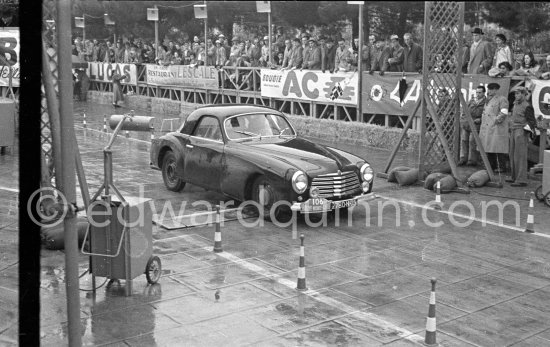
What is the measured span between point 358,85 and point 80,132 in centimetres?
857

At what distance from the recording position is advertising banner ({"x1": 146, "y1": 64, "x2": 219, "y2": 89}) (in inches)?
1017

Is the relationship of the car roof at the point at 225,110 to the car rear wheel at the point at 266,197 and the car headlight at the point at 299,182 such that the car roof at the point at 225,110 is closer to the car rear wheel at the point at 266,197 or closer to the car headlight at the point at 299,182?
the car rear wheel at the point at 266,197

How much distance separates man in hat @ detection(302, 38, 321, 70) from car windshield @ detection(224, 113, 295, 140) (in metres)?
8.30

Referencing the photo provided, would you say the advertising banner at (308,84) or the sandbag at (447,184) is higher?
the advertising banner at (308,84)

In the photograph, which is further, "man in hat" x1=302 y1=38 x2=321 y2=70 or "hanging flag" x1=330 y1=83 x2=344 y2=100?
"man in hat" x1=302 y1=38 x2=321 y2=70

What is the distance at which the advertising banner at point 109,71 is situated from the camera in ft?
101

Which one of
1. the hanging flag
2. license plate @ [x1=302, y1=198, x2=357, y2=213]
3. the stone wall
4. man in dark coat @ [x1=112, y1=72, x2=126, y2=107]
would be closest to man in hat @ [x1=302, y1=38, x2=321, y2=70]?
the hanging flag

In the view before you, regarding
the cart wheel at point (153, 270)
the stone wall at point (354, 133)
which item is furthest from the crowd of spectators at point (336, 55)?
the cart wheel at point (153, 270)

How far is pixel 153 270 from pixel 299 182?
3077 millimetres

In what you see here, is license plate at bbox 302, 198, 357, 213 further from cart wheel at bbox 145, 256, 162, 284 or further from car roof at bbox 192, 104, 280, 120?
cart wheel at bbox 145, 256, 162, 284

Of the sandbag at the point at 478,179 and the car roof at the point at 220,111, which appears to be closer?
the car roof at the point at 220,111

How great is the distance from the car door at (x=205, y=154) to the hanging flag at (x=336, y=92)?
8131 mm

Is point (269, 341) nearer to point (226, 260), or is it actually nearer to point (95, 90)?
point (226, 260)

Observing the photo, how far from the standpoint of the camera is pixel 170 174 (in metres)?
13.3
